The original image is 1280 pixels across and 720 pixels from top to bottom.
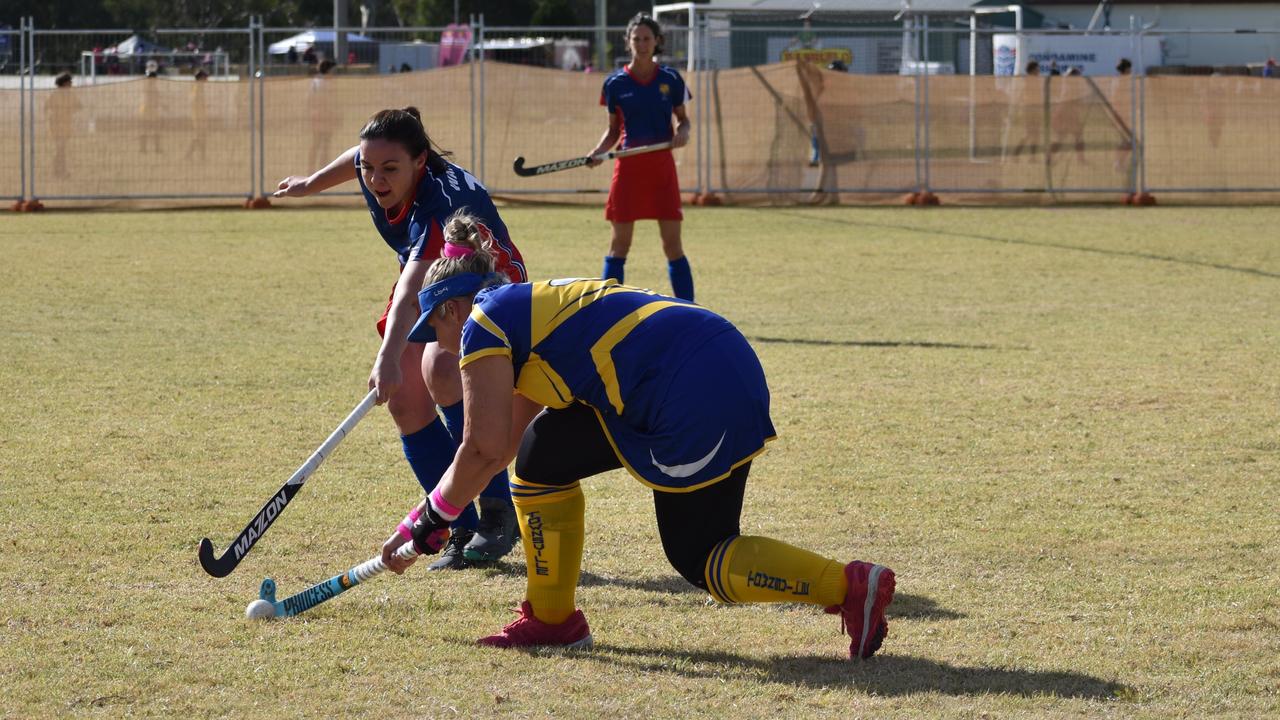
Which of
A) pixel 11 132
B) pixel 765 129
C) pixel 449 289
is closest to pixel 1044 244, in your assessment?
pixel 765 129

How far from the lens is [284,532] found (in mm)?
5547

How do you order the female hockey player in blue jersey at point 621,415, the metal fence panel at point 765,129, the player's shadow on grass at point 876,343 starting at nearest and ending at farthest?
the female hockey player in blue jersey at point 621,415, the player's shadow on grass at point 876,343, the metal fence panel at point 765,129

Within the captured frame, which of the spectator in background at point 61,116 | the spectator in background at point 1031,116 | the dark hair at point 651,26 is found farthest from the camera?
the spectator in background at point 1031,116

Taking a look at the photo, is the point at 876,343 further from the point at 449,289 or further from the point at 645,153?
the point at 449,289

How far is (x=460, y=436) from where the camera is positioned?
5.28 meters

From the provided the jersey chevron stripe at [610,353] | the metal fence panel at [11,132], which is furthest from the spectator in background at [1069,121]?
the jersey chevron stripe at [610,353]

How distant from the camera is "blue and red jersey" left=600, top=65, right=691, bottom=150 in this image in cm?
1095

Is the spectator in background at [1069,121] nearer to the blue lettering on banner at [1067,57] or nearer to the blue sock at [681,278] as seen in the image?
the blue lettering on banner at [1067,57]

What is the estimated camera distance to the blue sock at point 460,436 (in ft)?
17.2

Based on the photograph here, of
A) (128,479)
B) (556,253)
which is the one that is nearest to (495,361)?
(128,479)

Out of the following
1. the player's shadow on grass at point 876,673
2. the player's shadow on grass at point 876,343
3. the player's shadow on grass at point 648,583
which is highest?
the player's shadow on grass at point 876,343

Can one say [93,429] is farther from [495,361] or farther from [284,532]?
[495,361]

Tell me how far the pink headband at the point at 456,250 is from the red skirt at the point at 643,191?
6.67 metres

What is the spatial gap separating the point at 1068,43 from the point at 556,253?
17.6 meters
